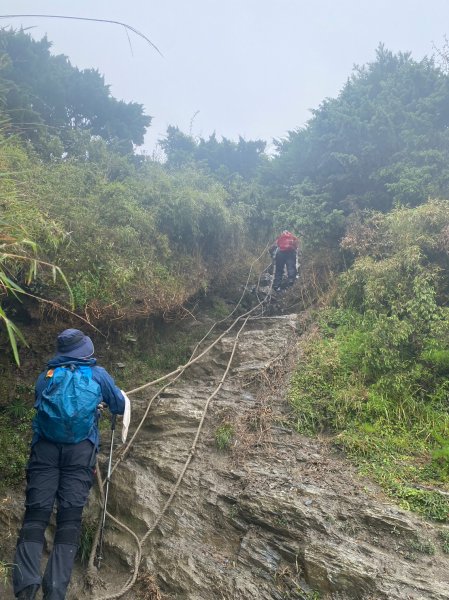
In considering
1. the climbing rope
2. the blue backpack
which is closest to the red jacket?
the climbing rope

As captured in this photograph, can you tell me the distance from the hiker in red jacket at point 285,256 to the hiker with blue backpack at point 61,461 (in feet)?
22.1

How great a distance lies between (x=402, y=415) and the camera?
15.7ft

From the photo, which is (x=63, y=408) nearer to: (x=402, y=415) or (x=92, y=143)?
(x=402, y=415)

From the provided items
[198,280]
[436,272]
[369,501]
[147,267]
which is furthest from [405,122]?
[369,501]

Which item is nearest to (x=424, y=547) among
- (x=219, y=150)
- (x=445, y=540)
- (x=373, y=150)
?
(x=445, y=540)

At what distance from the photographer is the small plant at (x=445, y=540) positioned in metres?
3.26

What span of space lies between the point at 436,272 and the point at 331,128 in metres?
7.35

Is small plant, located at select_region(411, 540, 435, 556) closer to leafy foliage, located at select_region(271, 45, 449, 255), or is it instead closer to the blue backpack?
the blue backpack

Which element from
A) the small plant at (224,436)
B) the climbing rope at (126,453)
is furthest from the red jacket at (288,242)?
the small plant at (224,436)

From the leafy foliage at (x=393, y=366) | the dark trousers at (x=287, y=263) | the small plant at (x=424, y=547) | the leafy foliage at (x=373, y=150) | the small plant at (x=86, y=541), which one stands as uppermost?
the leafy foliage at (x=373, y=150)

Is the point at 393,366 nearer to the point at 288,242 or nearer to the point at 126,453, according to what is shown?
the point at 126,453

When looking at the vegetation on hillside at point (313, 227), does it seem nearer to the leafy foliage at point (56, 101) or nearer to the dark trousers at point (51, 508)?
the leafy foliage at point (56, 101)

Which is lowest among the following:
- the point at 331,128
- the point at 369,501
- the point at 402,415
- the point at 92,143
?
the point at 369,501

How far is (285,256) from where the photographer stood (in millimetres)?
9938
